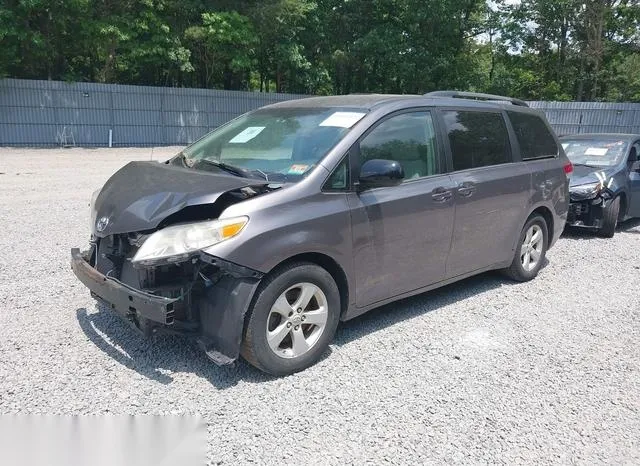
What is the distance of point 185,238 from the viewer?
130 inches

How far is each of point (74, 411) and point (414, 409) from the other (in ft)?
6.48

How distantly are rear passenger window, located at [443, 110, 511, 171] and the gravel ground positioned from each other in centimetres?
133

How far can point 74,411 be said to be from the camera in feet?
10.2

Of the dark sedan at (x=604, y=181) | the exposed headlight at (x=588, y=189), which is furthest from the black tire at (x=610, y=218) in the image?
the exposed headlight at (x=588, y=189)

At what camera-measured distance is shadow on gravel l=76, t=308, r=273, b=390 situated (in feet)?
11.6

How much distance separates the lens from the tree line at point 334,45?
21.2 m

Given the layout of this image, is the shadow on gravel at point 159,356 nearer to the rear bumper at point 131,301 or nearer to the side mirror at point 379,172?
the rear bumper at point 131,301

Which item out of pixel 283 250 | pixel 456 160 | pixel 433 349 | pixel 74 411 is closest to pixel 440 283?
pixel 433 349

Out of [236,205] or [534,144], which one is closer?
[236,205]

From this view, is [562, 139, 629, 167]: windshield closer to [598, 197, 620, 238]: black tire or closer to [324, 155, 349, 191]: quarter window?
[598, 197, 620, 238]: black tire

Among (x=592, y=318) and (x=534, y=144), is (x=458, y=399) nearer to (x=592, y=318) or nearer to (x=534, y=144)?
(x=592, y=318)

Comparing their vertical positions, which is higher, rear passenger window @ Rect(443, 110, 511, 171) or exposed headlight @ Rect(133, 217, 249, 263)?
rear passenger window @ Rect(443, 110, 511, 171)

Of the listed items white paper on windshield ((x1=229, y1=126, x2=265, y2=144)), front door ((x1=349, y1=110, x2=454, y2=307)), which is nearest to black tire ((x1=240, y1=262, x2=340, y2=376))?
front door ((x1=349, y1=110, x2=454, y2=307))

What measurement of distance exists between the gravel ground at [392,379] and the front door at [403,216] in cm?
49
